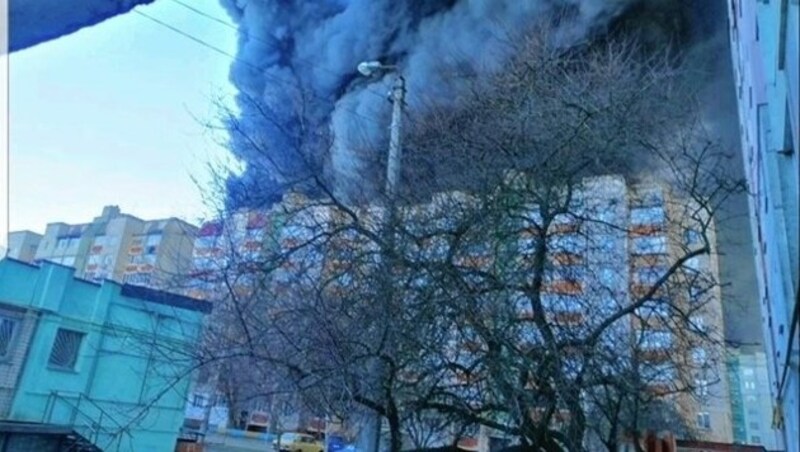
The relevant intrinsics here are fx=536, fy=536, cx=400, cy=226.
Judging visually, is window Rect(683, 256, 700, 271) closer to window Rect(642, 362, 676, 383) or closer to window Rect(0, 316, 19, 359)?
window Rect(642, 362, 676, 383)

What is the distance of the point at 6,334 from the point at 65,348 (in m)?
0.78

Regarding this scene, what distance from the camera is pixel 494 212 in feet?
12.4

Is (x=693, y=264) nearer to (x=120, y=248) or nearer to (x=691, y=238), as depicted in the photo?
(x=691, y=238)

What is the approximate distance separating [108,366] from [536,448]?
6.15m

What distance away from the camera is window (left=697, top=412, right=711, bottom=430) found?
291 inches

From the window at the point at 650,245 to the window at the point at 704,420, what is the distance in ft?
12.6

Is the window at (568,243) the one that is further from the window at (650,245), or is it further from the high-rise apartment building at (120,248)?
the high-rise apartment building at (120,248)

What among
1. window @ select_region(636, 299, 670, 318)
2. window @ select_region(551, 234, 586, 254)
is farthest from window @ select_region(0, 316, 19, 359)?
window @ select_region(636, 299, 670, 318)

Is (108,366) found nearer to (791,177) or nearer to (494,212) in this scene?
(494,212)

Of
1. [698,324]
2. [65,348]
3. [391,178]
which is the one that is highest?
[391,178]

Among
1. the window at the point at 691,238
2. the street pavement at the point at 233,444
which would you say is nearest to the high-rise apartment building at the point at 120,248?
the window at the point at 691,238

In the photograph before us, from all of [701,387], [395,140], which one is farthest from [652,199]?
[395,140]

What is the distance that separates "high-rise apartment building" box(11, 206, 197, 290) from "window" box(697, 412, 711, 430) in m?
6.83

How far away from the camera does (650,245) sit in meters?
4.63
